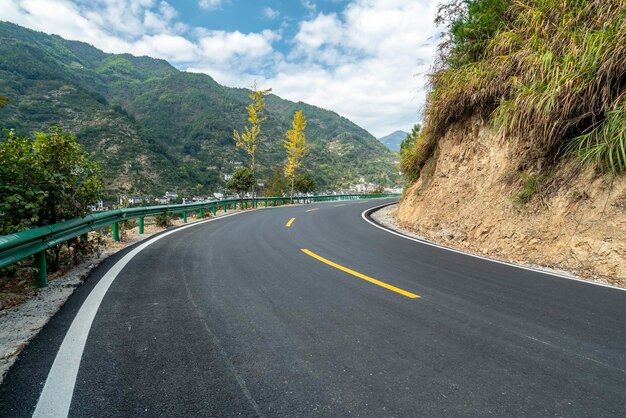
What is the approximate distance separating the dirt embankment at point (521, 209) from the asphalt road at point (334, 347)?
156 centimetres

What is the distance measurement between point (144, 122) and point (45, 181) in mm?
125634

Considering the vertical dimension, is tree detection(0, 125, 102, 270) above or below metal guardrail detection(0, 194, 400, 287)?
above

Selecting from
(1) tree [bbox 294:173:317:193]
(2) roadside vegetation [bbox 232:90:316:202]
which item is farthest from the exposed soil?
(1) tree [bbox 294:173:317:193]

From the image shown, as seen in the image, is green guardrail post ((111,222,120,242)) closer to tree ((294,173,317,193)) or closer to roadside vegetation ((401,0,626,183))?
roadside vegetation ((401,0,626,183))

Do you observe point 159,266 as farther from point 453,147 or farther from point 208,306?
point 453,147

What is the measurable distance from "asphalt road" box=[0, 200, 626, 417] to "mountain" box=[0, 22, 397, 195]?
40.7 feet

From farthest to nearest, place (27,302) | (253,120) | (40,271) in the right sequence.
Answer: (253,120) → (40,271) → (27,302)

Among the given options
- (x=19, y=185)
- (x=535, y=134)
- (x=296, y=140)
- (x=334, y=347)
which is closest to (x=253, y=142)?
(x=296, y=140)

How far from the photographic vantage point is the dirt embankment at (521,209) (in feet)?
Result: 19.6

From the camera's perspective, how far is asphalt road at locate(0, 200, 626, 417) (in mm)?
2033

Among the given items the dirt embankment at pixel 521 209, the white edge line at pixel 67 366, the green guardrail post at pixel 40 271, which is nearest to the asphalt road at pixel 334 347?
the white edge line at pixel 67 366

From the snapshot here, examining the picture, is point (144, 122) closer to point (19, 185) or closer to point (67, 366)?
point (19, 185)

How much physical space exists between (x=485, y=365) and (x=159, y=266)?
4.86 meters

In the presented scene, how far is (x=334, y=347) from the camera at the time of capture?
8.93ft
